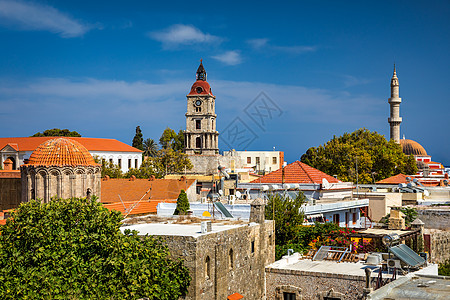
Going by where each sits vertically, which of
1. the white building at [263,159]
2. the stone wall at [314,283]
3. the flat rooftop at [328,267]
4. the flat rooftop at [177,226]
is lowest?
the stone wall at [314,283]

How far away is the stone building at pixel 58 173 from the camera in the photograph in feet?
91.6

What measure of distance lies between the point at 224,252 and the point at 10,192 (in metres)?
22.9

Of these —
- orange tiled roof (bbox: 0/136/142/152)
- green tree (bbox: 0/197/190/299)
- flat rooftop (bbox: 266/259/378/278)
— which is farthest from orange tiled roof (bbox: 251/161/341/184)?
orange tiled roof (bbox: 0/136/142/152)

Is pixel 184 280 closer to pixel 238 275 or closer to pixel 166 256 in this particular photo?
pixel 166 256

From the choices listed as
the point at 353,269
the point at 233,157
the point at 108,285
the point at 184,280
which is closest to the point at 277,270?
the point at 353,269

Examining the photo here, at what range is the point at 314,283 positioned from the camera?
62.5 feet

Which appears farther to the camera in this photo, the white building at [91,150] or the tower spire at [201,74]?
the tower spire at [201,74]

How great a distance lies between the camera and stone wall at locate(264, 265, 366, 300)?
18266 mm

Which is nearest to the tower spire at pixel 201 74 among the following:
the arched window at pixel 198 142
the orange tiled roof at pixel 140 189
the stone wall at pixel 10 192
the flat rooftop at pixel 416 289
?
the arched window at pixel 198 142

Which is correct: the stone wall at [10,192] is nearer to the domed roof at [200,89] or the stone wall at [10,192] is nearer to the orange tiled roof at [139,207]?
the orange tiled roof at [139,207]

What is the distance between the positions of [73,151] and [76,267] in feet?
45.6

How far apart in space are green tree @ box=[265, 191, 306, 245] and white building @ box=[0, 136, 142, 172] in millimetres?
72045

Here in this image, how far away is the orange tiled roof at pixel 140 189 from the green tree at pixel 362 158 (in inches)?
1116

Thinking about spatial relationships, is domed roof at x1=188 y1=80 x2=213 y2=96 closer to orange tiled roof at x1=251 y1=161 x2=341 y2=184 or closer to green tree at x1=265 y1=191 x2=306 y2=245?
orange tiled roof at x1=251 y1=161 x2=341 y2=184
